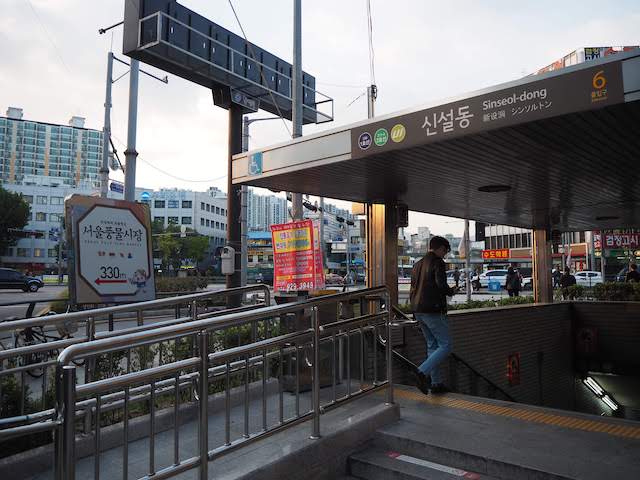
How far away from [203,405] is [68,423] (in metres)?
0.83

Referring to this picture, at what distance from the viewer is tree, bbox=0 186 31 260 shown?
57406 millimetres

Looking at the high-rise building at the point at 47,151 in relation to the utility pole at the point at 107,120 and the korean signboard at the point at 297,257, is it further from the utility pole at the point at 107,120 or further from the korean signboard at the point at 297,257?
the korean signboard at the point at 297,257

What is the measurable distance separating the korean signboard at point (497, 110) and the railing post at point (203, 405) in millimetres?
3563

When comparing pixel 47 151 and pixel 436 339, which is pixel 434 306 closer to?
pixel 436 339

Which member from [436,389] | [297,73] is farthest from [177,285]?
[436,389]

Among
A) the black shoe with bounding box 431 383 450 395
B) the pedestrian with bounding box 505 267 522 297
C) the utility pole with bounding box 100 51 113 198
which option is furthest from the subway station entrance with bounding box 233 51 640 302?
the utility pole with bounding box 100 51 113 198

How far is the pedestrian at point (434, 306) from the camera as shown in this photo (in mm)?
5281

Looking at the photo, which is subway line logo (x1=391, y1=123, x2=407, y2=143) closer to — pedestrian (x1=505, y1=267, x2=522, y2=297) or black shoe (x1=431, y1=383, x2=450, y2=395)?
black shoe (x1=431, y1=383, x2=450, y2=395)

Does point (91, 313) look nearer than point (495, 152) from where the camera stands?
Yes

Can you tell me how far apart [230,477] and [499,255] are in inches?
2171

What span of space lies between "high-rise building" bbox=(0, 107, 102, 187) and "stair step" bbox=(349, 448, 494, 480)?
11820cm

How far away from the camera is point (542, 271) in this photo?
13508mm

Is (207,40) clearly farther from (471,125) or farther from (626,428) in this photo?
(626,428)

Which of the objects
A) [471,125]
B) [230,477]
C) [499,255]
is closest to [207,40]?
[471,125]
